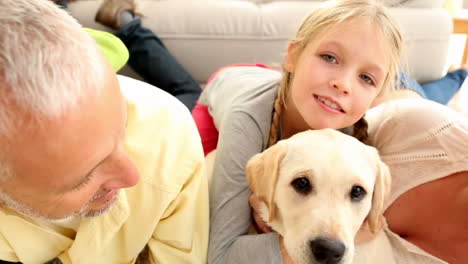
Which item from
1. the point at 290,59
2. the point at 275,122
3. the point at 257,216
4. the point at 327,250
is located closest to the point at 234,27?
the point at 290,59

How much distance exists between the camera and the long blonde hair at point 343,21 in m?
1.02

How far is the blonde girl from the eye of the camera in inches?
39.0

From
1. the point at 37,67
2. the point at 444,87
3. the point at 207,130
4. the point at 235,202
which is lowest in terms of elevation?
the point at 444,87

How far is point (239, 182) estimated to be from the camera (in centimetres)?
107

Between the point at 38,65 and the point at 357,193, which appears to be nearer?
the point at 38,65

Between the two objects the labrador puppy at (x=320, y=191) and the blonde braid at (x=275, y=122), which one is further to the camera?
the blonde braid at (x=275, y=122)

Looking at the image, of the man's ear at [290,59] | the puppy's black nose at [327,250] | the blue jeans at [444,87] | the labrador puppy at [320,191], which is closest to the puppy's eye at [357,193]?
the labrador puppy at [320,191]

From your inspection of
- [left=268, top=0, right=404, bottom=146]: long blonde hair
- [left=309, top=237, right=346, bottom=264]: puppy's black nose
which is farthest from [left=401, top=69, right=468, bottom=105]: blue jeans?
[left=309, top=237, right=346, bottom=264]: puppy's black nose

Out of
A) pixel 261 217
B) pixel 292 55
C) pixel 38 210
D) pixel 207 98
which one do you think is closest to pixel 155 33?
pixel 207 98

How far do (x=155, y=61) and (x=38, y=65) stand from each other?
1265 mm

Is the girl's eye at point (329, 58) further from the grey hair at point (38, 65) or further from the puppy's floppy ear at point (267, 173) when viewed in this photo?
the grey hair at point (38, 65)

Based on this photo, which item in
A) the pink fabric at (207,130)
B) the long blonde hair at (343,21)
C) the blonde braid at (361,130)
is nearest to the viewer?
the long blonde hair at (343,21)

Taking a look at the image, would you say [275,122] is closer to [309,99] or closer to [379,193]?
[309,99]

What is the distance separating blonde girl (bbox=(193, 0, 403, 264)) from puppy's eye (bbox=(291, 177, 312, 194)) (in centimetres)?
18
